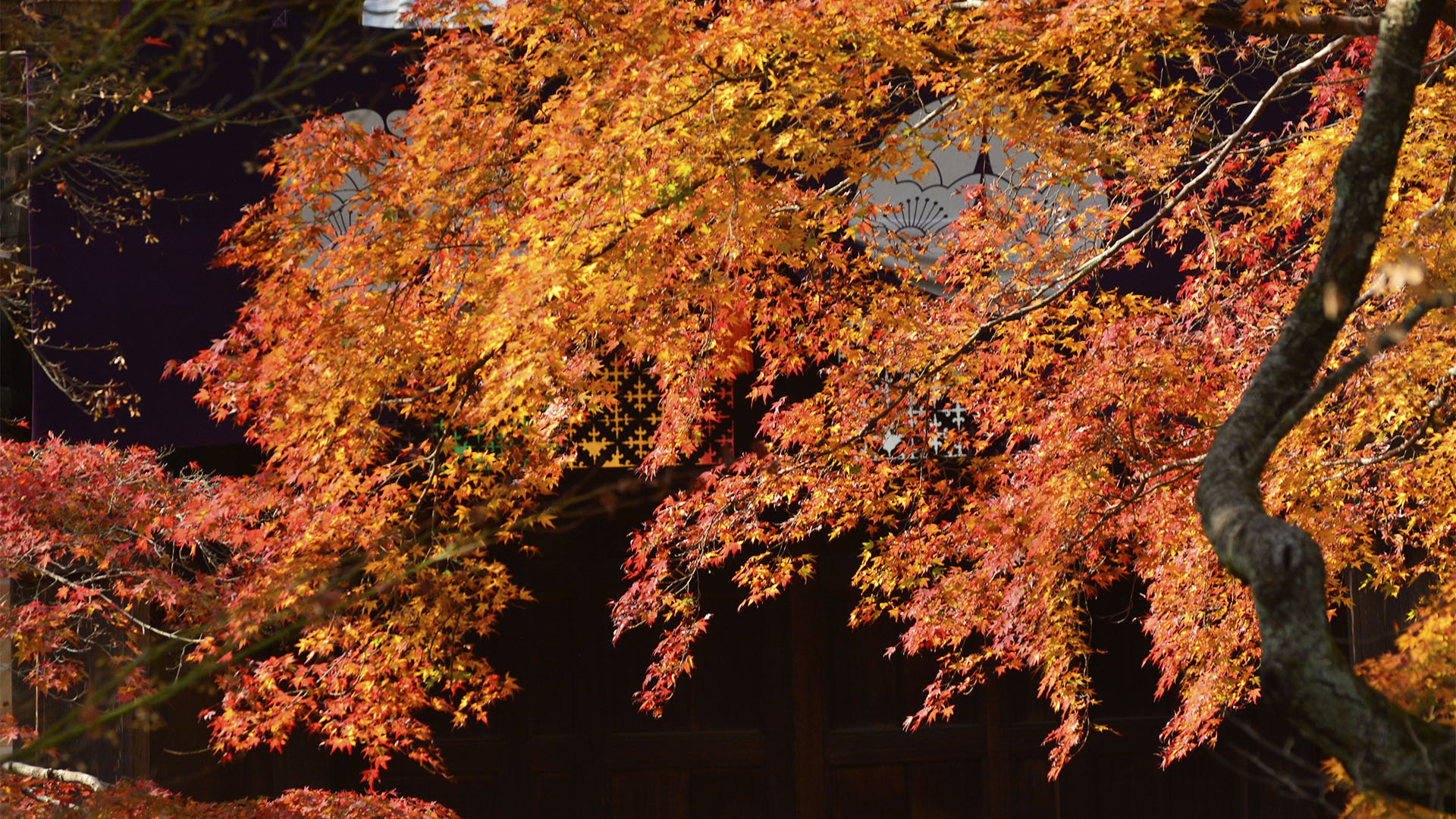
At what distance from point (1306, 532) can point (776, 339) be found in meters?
3.87

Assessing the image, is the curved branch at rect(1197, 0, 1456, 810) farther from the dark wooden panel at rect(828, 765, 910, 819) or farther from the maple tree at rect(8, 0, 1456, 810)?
the dark wooden panel at rect(828, 765, 910, 819)

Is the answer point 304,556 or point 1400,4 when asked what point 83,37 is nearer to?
point 304,556

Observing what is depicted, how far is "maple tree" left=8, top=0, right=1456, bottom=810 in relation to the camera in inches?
211

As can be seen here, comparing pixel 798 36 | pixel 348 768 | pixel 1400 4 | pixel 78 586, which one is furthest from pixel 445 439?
pixel 1400 4

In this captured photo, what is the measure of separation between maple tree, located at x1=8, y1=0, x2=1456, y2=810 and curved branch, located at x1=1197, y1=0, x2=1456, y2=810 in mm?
1212

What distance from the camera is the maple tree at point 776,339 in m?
5.36

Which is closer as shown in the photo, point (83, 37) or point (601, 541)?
point (83, 37)

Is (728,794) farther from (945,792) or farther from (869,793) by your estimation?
(945,792)

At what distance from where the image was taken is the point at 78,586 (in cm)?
630

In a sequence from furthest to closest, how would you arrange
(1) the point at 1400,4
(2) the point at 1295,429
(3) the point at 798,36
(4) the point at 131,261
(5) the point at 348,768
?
(5) the point at 348,768, (4) the point at 131,261, (2) the point at 1295,429, (3) the point at 798,36, (1) the point at 1400,4

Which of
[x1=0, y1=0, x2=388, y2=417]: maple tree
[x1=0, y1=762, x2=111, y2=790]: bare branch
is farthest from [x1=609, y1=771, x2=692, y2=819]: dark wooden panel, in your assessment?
[x1=0, y1=0, x2=388, y2=417]: maple tree

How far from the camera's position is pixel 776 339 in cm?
713

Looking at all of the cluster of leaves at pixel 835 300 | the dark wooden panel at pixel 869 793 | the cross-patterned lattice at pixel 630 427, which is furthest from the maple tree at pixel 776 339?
the dark wooden panel at pixel 869 793

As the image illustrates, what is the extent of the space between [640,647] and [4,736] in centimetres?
401
